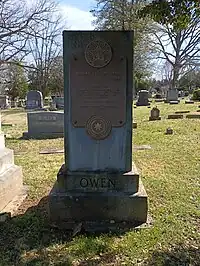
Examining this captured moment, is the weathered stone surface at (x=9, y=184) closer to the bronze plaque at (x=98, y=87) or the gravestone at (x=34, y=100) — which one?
the bronze plaque at (x=98, y=87)

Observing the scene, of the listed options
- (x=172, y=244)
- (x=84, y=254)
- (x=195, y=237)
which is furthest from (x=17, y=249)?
(x=195, y=237)

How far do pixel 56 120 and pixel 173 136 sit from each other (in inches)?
157

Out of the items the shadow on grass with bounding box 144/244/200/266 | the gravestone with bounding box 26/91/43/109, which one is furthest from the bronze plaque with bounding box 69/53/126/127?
the gravestone with bounding box 26/91/43/109

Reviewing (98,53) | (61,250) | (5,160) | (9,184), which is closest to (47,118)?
(5,160)

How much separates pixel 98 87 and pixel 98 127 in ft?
1.49

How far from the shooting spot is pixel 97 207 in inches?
134

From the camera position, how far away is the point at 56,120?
10391 millimetres

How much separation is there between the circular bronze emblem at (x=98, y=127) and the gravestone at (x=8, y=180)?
134 cm

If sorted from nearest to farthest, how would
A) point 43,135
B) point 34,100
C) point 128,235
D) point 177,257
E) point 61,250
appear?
1. point 177,257
2. point 61,250
3. point 128,235
4. point 43,135
5. point 34,100

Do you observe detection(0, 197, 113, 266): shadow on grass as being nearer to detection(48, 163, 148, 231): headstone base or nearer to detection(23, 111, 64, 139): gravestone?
detection(48, 163, 148, 231): headstone base

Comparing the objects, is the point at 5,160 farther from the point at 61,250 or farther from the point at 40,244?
the point at 61,250

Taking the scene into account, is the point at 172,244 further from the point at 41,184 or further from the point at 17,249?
the point at 41,184

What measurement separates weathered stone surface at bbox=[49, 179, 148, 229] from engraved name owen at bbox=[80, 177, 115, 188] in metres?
0.10

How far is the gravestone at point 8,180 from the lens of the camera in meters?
3.83
